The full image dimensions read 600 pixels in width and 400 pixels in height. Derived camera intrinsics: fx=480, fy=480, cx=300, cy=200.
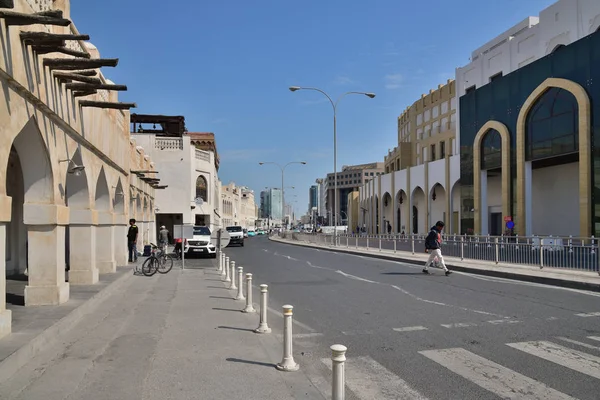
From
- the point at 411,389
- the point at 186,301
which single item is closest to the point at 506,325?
the point at 411,389

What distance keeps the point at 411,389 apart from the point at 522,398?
1.09m

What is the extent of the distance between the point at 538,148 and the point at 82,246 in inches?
1236

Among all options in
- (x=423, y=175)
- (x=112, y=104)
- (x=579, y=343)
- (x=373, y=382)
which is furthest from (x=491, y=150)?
(x=373, y=382)

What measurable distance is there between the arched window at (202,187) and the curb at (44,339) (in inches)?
1518

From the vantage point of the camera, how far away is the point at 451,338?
24.2 feet

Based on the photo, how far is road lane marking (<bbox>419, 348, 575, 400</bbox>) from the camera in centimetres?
491

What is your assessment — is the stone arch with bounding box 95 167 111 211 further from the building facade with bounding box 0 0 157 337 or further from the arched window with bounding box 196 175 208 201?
the arched window with bounding box 196 175 208 201

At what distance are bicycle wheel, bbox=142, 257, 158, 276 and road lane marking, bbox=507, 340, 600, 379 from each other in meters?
13.3

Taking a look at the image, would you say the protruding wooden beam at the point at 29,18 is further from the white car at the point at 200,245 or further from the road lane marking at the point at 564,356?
the white car at the point at 200,245

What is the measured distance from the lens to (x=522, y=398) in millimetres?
4805

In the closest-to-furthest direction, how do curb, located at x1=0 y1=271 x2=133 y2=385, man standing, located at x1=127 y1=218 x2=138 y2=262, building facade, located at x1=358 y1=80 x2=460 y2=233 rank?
curb, located at x1=0 y1=271 x2=133 y2=385 → man standing, located at x1=127 y1=218 x2=138 y2=262 → building facade, located at x1=358 y1=80 x2=460 y2=233

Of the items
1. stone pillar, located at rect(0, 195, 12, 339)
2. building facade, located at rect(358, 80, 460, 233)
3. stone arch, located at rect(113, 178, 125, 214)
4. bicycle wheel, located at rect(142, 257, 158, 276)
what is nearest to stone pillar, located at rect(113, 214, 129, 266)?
stone arch, located at rect(113, 178, 125, 214)

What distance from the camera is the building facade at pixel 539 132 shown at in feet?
94.5

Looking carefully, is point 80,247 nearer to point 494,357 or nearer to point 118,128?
point 118,128
